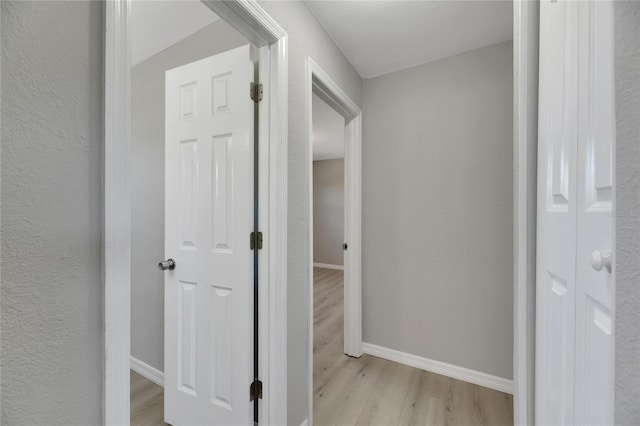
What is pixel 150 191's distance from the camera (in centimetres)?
196

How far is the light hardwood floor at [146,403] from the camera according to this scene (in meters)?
1.57

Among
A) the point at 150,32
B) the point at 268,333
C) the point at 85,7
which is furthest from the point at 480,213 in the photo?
the point at 150,32

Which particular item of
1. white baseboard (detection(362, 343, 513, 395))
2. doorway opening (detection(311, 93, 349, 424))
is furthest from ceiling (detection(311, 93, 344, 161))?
white baseboard (detection(362, 343, 513, 395))

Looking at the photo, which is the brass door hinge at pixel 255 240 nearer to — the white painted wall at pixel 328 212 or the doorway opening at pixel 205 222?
the doorway opening at pixel 205 222

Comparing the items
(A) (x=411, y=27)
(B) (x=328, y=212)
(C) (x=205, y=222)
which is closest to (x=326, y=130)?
(A) (x=411, y=27)

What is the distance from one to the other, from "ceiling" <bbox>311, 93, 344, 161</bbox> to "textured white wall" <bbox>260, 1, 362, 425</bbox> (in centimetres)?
123

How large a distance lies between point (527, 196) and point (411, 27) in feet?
4.55

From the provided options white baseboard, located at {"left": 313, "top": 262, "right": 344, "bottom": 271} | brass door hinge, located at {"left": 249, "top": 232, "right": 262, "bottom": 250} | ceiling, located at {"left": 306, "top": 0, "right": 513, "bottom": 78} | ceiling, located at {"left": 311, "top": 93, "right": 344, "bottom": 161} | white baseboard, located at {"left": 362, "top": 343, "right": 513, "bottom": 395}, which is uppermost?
ceiling, located at {"left": 311, "top": 93, "right": 344, "bottom": 161}

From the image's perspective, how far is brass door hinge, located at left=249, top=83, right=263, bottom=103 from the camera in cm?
130

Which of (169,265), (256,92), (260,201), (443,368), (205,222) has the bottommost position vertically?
(443,368)

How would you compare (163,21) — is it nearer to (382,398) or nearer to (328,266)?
(382,398)

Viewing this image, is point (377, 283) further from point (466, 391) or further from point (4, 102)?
point (4, 102)
